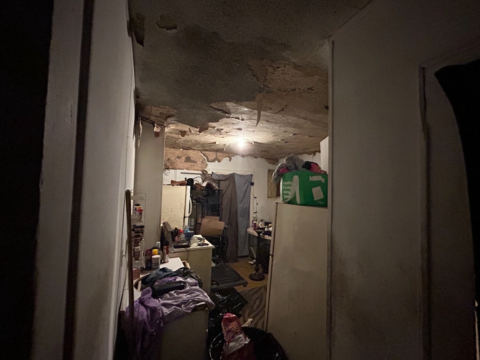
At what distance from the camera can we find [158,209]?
2.44 meters

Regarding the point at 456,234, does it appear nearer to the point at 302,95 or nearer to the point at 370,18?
the point at 370,18

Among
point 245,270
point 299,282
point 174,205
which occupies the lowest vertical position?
point 245,270

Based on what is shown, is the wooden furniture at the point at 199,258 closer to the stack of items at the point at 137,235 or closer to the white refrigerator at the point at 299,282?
the stack of items at the point at 137,235

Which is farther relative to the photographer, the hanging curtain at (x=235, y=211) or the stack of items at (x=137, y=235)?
the hanging curtain at (x=235, y=211)

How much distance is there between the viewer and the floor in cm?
318

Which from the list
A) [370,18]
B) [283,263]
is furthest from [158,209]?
[370,18]

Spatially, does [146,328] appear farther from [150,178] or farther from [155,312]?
[150,178]

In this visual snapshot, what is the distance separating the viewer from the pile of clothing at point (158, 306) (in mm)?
1240

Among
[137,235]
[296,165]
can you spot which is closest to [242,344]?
[137,235]

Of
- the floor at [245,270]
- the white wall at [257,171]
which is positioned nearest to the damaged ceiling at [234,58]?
the white wall at [257,171]

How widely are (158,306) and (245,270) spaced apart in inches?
105

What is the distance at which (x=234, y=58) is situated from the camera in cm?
122

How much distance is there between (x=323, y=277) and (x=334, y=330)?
32 cm

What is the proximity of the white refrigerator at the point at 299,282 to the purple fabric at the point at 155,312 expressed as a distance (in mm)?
568
